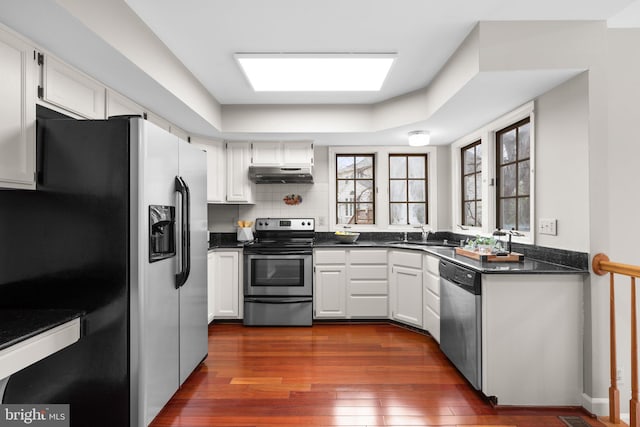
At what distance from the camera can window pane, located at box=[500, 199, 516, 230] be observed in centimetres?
317

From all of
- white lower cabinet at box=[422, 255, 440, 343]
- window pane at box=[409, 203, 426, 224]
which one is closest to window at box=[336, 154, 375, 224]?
window pane at box=[409, 203, 426, 224]

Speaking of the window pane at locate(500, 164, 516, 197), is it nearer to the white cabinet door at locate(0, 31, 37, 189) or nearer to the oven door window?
the oven door window

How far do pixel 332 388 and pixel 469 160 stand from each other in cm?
Answer: 289

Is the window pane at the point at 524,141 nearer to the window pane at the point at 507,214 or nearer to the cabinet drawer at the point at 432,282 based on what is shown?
the window pane at the point at 507,214

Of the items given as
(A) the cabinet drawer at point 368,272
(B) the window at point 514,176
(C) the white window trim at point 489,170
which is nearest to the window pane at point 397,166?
(C) the white window trim at point 489,170

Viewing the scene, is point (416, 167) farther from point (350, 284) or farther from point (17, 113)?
point (17, 113)

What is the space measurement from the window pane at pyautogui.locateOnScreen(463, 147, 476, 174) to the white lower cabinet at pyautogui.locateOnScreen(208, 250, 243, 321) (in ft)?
9.11

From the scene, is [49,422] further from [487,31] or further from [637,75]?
[637,75]

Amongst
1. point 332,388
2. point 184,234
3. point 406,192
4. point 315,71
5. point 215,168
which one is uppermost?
point 315,71

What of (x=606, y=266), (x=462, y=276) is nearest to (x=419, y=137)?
(x=462, y=276)

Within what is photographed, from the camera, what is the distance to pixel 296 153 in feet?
14.1

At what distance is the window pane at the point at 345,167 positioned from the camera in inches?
185

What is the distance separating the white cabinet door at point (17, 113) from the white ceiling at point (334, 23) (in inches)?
25.7

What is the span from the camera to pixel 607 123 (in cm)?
228
